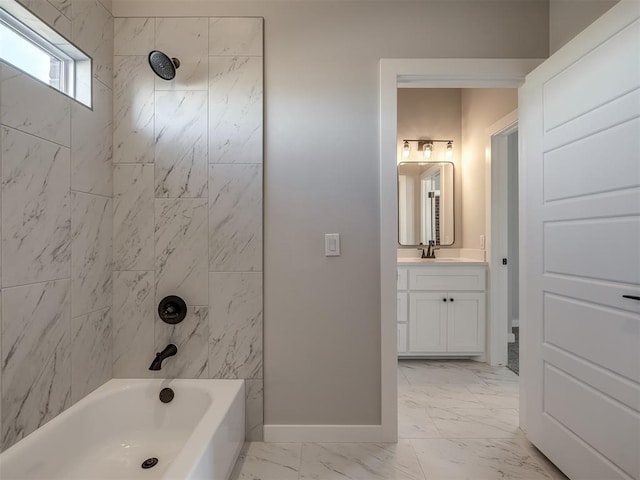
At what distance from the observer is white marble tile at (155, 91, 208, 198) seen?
1807 mm

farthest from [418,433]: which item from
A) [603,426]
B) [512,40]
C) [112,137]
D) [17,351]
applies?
[112,137]

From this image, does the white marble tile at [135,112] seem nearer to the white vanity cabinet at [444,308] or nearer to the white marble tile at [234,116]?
the white marble tile at [234,116]

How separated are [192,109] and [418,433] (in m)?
2.24

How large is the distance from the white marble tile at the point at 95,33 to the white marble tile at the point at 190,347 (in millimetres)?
1348

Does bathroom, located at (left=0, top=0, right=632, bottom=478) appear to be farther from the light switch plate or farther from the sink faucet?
the sink faucet

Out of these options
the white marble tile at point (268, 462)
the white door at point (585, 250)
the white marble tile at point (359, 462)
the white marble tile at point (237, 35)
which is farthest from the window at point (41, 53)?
the white door at point (585, 250)

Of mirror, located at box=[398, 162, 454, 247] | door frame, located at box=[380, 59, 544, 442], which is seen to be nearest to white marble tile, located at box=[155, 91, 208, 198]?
door frame, located at box=[380, 59, 544, 442]

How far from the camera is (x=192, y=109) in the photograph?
1.81m

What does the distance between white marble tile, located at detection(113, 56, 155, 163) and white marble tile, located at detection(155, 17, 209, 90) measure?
85mm

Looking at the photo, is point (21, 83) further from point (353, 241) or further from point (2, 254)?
point (353, 241)

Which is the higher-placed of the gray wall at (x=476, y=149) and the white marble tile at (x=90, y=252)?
the gray wall at (x=476, y=149)

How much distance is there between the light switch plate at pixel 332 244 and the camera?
183cm

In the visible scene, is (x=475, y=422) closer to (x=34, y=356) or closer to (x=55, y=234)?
(x=34, y=356)

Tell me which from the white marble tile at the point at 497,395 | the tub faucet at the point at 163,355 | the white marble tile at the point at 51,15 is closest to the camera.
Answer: the white marble tile at the point at 51,15
